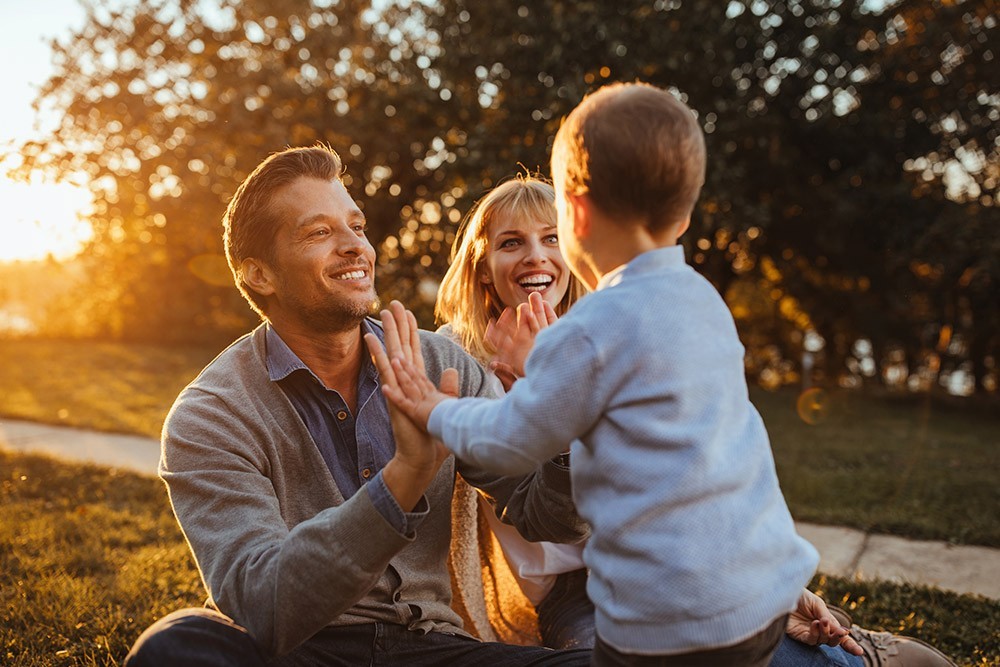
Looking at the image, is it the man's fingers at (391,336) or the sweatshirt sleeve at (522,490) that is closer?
the man's fingers at (391,336)

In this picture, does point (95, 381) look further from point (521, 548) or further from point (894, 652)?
point (894, 652)

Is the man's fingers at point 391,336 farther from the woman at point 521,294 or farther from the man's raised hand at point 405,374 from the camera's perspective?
the woman at point 521,294

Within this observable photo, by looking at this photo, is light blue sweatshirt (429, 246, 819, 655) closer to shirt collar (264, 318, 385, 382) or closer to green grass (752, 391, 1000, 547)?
shirt collar (264, 318, 385, 382)

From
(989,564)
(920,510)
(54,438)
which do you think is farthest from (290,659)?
(54,438)

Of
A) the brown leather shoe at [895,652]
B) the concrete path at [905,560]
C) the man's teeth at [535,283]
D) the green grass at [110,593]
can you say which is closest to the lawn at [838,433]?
the concrete path at [905,560]

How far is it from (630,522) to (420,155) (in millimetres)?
11528

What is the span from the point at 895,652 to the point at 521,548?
1123mm

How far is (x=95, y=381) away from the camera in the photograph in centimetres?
1120

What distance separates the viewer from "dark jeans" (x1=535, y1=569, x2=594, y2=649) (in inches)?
96.9

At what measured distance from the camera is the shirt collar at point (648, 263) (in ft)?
4.94

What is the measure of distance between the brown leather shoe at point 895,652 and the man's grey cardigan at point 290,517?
894 mm

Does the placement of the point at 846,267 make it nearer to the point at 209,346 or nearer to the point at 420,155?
the point at 420,155

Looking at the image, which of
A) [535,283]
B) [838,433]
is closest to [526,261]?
[535,283]

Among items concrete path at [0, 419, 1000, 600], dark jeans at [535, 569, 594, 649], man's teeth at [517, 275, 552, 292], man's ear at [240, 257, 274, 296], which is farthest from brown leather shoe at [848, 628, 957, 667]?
man's ear at [240, 257, 274, 296]
